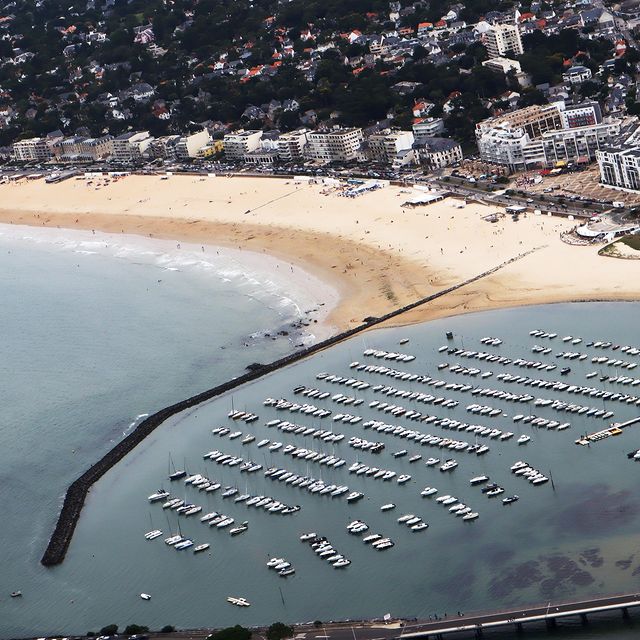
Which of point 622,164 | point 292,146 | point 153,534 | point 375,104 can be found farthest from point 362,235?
point 153,534

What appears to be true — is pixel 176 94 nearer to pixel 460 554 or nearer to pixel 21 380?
pixel 21 380

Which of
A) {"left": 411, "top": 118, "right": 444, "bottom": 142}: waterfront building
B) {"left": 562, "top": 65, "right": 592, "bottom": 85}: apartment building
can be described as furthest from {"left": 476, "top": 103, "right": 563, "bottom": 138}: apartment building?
{"left": 562, "top": 65, "right": 592, "bottom": 85}: apartment building

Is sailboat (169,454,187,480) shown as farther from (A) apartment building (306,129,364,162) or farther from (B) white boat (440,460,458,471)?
(A) apartment building (306,129,364,162)

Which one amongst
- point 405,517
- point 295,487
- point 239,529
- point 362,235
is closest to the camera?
point 405,517

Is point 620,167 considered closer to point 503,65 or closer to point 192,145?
point 503,65

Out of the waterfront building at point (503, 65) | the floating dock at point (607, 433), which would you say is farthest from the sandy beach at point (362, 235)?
the waterfront building at point (503, 65)

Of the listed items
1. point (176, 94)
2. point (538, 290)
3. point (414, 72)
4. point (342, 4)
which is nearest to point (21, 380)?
point (538, 290)
